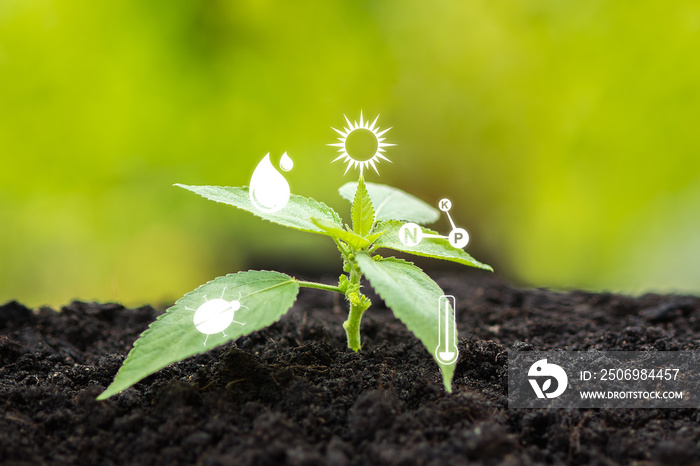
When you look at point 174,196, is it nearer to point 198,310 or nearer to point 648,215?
point 198,310

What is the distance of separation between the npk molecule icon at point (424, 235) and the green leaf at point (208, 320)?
0.75ft

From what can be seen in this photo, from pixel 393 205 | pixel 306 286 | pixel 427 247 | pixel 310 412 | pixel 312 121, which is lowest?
pixel 310 412

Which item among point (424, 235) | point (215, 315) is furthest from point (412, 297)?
point (215, 315)

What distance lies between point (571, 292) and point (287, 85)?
1485 mm

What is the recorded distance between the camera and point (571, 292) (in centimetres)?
188

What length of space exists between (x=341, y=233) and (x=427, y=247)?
0.57ft

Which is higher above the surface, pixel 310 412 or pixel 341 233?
pixel 341 233

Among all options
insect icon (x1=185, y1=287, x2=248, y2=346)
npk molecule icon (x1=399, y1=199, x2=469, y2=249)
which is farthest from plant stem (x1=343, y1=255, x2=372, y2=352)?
insect icon (x1=185, y1=287, x2=248, y2=346)

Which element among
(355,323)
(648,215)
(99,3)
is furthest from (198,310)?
(648,215)

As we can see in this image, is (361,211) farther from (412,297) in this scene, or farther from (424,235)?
(412,297)

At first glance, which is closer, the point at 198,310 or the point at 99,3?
the point at 198,310

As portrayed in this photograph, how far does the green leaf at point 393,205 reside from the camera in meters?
1.21

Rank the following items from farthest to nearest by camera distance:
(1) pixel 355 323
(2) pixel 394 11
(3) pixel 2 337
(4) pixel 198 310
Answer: (2) pixel 394 11, (3) pixel 2 337, (1) pixel 355 323, (4) pixel 198 310

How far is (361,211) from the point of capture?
3.43ft
